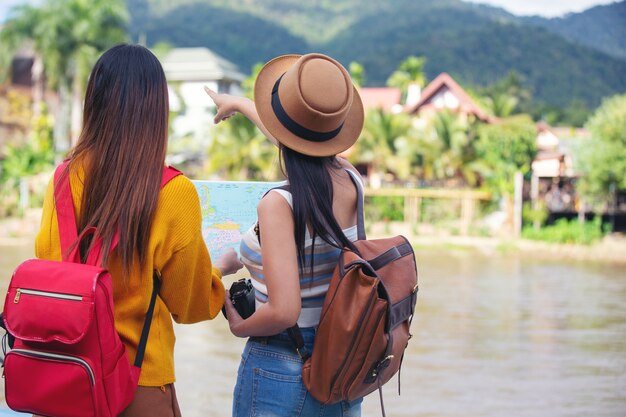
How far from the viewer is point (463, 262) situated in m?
16.7

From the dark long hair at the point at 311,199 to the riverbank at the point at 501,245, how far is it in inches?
667

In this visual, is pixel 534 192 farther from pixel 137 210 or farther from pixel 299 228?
pixel 137 210

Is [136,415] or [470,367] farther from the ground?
[136,415]

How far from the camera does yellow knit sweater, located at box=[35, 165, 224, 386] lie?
1585 millimetres

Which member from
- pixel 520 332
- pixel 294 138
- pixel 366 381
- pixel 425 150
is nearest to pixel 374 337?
pixel 366 381

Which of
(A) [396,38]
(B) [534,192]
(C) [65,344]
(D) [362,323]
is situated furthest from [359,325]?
(A) [396,38]

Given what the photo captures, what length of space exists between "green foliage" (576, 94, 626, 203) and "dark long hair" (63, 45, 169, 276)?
19573 mm

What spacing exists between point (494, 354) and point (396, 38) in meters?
102

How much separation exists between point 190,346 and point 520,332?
3532 millimetres

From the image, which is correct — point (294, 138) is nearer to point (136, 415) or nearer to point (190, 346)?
point (136, 415)

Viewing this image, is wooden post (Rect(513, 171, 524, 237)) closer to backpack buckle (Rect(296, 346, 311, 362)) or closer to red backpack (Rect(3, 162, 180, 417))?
backpack buckle (Rect(296, 346, 311, 362))

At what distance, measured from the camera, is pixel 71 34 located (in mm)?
31125

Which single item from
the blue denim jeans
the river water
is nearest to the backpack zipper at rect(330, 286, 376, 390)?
the blue denim jeans

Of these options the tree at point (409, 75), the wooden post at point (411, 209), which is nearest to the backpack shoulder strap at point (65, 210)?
the wooden post at point (411, 209)
